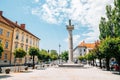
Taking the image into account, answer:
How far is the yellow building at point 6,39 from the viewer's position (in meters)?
40.4

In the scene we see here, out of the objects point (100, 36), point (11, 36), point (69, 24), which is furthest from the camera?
point (69, 24)

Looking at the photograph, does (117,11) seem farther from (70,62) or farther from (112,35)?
(70,62)

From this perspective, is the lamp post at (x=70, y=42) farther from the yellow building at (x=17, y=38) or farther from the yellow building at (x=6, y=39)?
the yellow building at (x=6, y=39)

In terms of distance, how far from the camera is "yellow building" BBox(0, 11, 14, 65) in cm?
4043

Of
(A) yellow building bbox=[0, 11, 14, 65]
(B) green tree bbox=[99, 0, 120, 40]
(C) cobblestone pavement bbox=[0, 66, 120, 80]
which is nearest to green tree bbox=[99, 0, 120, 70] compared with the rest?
(B) green tree bbox=[99, 0, 120, 40]

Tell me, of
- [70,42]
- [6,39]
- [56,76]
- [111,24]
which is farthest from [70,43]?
[56,76]

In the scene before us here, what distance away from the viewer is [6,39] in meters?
42.9

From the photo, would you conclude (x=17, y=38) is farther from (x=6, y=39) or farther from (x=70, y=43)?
(x=70, y=43)

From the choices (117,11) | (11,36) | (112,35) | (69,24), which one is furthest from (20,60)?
(117,11)

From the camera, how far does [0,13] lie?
4641 cm

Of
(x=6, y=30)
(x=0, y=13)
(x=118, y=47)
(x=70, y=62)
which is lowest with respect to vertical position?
(x=70, y=62)

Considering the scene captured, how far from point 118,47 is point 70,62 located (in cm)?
2215

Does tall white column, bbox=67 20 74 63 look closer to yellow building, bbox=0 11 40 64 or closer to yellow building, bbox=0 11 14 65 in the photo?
yellow building, bbox=0 11 40 64

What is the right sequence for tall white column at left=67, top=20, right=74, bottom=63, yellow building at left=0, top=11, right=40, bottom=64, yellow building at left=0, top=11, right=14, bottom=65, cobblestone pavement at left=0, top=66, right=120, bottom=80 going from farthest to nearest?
tall white column at left=67, top=20, right=74, bottom=63 < yellow building at left=0, top=11, right=40, bottom=64 < yellow building at left=0, top=11, right=14, bottom=65 < cobblestone pavement at left=0, top=66, right=120, bottom=80
